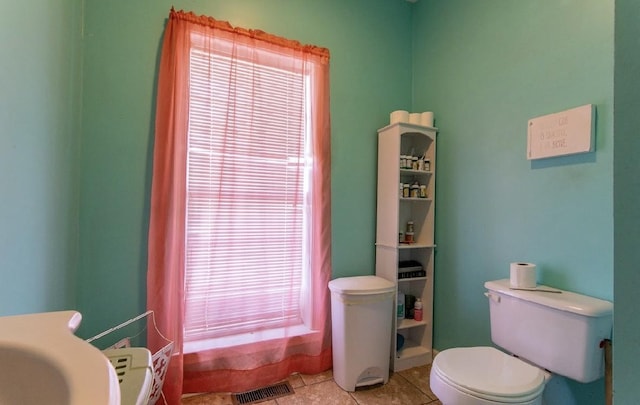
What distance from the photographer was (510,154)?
1702 millimetres

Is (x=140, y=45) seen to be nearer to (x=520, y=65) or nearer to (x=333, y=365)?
(x=520, y=65)

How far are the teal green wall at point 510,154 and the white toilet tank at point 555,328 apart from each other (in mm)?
172

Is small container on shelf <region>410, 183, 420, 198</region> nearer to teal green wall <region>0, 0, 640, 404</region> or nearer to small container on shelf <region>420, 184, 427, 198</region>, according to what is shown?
small container on shelf <region>420, 184, 427, 198</region>

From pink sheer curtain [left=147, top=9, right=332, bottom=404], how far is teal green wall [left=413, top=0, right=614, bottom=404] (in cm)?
87

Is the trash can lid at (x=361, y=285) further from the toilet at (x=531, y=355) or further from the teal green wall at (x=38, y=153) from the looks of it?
the teal green wall at (x=38, y=153)

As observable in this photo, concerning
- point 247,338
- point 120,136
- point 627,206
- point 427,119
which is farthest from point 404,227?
point 120,136

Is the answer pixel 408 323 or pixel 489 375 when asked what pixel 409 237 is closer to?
pixel 408 323

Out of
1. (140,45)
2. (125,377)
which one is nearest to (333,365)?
(125,377)

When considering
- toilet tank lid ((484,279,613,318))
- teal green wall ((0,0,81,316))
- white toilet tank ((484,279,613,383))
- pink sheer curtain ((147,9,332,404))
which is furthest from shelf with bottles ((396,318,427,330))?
teal green wall ((0,0,81,316))

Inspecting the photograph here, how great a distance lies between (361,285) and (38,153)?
167cm

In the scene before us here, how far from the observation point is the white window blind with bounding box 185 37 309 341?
5.64ft

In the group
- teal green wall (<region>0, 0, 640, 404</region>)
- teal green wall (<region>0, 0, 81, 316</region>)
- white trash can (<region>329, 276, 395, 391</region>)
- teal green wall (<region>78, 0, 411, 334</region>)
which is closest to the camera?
teal green wall (<region>0, 0, 81, 316</region>)

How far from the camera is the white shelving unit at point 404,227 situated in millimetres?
2039

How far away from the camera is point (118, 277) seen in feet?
5.24
